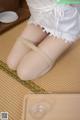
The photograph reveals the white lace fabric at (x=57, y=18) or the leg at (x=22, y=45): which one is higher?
the white lace fabric at (x=57, y=18)

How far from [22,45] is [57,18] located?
213mm

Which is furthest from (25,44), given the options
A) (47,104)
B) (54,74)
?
(47,104)

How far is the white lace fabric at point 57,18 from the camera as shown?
95 centimetres

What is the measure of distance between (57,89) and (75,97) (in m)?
0.09

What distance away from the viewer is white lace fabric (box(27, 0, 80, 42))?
0.95m

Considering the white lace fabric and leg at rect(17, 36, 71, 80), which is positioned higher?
the white lace fabric

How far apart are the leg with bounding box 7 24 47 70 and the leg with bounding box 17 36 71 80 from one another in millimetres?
44

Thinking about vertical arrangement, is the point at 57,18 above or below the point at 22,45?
above

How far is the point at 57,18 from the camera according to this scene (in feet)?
3.15

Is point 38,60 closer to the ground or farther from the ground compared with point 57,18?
closer to the ground

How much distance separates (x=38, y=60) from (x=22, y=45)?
4.6 inches

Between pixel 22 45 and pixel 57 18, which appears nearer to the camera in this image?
pixel 57 18

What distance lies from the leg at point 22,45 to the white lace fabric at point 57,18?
0.22ft

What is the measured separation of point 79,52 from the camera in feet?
3.84
